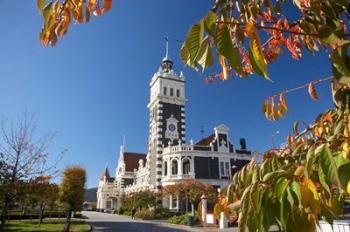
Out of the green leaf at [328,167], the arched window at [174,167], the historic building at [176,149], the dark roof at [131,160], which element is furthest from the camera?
the dark roof at [131,160]

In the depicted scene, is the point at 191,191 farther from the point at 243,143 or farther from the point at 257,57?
the point at 257,57

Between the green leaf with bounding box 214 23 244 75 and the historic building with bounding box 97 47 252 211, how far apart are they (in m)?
39.2

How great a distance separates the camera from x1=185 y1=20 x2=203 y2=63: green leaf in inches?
45.2

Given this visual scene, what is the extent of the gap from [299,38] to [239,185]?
4.83 ft

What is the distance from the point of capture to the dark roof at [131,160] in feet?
207

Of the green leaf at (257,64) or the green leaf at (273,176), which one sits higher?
the green leaf at (257,64)

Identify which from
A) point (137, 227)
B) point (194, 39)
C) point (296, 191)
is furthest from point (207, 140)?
point (194, 39)

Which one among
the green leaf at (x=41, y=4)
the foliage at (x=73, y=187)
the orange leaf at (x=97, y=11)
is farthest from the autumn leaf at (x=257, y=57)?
the foliage at (x=73, y=187)

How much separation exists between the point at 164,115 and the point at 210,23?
44.2m

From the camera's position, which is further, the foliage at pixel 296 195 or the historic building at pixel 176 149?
the historic building at pixel 176 149

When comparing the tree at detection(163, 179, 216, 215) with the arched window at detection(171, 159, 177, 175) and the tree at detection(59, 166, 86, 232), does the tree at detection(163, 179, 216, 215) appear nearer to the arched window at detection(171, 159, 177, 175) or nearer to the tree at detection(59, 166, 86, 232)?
the arched window at detection(171, 159, 177, 175)

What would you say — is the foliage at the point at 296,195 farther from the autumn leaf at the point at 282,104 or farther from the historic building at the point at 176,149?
the historic building at the point at 176,149

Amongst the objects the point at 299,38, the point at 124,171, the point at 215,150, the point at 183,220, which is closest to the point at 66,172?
the point at 183,220

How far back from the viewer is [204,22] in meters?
1.14
